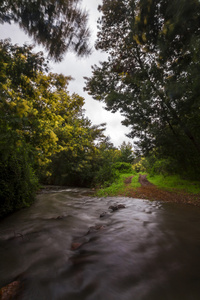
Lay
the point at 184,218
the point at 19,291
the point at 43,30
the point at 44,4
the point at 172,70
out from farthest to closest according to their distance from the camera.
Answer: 1. the point at 172,70
2. the point at 184,218
3. the point at 43,30
4. the point at 44,4
5. the point at 19,291

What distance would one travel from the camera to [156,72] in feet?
23.0

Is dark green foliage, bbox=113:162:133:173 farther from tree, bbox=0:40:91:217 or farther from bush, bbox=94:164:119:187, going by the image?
tree, bbox=0:40:91:217

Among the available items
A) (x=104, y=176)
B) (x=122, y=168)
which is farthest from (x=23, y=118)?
(x=122, y=168)

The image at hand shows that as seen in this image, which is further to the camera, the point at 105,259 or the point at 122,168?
the point at 122,168

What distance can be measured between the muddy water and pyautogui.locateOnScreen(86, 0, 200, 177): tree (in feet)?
16.6

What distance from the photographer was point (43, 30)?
10.6ft

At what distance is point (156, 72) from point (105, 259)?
8143 mm

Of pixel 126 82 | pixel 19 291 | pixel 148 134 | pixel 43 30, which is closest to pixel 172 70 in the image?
pixel 126 82

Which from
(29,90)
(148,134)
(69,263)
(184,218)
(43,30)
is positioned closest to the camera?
(69,263)

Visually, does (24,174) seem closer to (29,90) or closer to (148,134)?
→ (29,90)

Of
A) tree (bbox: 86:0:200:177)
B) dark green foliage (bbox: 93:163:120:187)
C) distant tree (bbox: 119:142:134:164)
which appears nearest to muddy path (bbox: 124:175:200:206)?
tree (bbox: 86:0:200:177)

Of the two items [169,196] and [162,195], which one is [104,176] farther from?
[169,196]

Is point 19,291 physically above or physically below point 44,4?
below

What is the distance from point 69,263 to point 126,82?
9.08 meters
